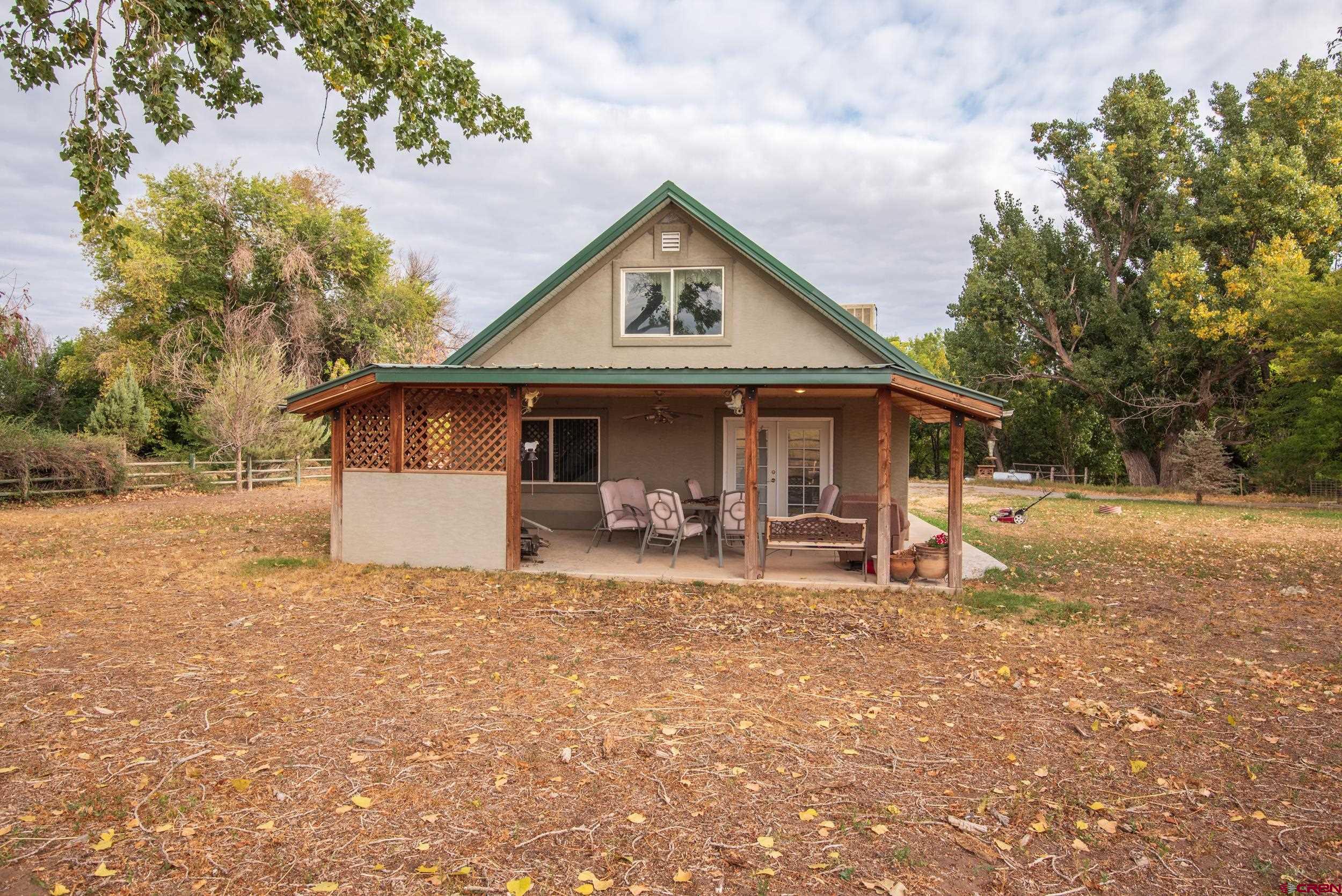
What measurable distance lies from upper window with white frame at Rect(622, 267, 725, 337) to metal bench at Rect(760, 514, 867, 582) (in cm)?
422

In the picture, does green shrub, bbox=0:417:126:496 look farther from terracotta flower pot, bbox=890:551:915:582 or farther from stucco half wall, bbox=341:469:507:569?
terracotta flower pot, bbox=890:551:915:582

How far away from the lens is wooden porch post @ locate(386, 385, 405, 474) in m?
9.49

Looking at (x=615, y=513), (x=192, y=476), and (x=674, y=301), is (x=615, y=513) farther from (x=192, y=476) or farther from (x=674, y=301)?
(x=192, y=476)

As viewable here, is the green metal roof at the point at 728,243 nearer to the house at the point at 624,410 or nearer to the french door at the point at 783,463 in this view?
the house at the point at 624,410

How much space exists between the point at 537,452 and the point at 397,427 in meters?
3.77

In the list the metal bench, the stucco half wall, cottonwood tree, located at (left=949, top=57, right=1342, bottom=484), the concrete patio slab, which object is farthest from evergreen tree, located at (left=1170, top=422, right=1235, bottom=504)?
the stucco half wall

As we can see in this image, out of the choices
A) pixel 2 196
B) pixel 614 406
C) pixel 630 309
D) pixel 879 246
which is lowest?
pixel 614 406

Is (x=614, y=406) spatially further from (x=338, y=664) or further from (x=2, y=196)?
(x=2, y=196)

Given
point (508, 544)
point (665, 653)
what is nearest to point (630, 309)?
point (508, 544)

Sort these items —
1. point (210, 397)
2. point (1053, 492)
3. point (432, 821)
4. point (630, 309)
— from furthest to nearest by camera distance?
point (1053, 492) → point (210, 397) → point (630, 309) → point (432, 821)

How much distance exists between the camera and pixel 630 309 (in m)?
12.1

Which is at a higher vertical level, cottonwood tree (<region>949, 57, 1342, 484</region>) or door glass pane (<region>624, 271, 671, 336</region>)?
cottonwood tree (<region>949, 57, 1342, 484</region>)

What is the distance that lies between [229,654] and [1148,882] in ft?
19.4

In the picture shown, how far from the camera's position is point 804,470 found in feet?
40.9
